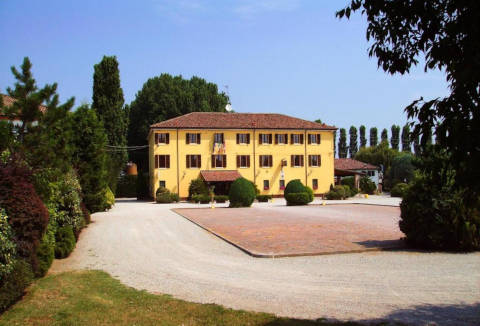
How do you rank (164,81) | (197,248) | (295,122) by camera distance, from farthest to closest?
(164,81)
(295,122)
(197,248)

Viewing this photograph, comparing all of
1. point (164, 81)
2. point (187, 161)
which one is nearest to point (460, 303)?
point (187, 161)

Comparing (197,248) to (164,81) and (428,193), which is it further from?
(164,81)

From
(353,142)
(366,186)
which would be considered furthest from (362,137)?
(366,186)

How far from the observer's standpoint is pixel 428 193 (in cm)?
1212

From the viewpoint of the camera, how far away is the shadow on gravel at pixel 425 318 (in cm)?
601

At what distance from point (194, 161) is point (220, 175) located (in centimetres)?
351

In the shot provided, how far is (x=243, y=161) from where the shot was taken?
5444 cm

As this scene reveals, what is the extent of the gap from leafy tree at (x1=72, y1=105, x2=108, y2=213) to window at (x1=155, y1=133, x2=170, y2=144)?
30.0m

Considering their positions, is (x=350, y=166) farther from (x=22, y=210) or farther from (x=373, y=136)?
(x=22, y=210)

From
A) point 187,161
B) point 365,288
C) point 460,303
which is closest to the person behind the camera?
point 460,303

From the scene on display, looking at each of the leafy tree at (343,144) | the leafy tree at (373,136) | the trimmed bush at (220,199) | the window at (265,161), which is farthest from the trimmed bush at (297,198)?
the leafy tree at (373,136)

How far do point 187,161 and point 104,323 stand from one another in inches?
1837

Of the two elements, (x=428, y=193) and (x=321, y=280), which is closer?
(x=321, y=280)

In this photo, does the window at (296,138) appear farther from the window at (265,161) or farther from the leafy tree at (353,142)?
the leafy tree at (353,142)
